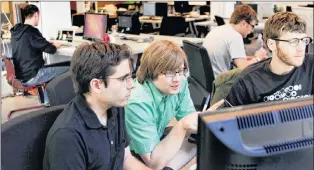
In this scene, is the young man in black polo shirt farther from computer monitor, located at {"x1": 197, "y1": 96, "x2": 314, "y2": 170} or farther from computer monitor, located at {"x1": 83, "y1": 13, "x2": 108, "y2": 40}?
computer monitor, located at {"x1": 83, "y1": 13, "x2": 108, "y2": 40}

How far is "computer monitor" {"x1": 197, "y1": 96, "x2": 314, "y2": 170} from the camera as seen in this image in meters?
0.69

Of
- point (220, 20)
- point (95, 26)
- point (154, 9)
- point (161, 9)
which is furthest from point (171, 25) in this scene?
point (95, 26)

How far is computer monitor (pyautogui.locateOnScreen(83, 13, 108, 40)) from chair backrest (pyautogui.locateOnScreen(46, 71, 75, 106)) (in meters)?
2.91

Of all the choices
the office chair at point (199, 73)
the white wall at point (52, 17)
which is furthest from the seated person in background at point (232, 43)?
the white wall at point (52, 17)

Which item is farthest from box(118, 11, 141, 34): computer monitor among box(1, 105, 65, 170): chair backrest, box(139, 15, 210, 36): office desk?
box(1, 105, 65, 170): chair backrest

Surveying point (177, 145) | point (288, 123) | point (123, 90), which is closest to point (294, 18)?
point (177, 145)

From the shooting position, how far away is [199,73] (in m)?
3.00

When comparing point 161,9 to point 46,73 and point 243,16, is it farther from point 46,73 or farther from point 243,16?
point 243,16

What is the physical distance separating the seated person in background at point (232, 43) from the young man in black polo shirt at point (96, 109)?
210 centimetres

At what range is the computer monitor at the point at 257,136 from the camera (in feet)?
2.26

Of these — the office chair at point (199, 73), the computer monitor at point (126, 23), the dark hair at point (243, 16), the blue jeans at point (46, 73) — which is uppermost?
the dark hair at point (243, 16)

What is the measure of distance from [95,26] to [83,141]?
375cm

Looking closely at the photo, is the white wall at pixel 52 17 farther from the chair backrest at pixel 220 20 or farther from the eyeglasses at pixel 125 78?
the eyeglasses at pixel 125 78

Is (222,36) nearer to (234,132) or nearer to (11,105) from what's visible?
(11,105)
